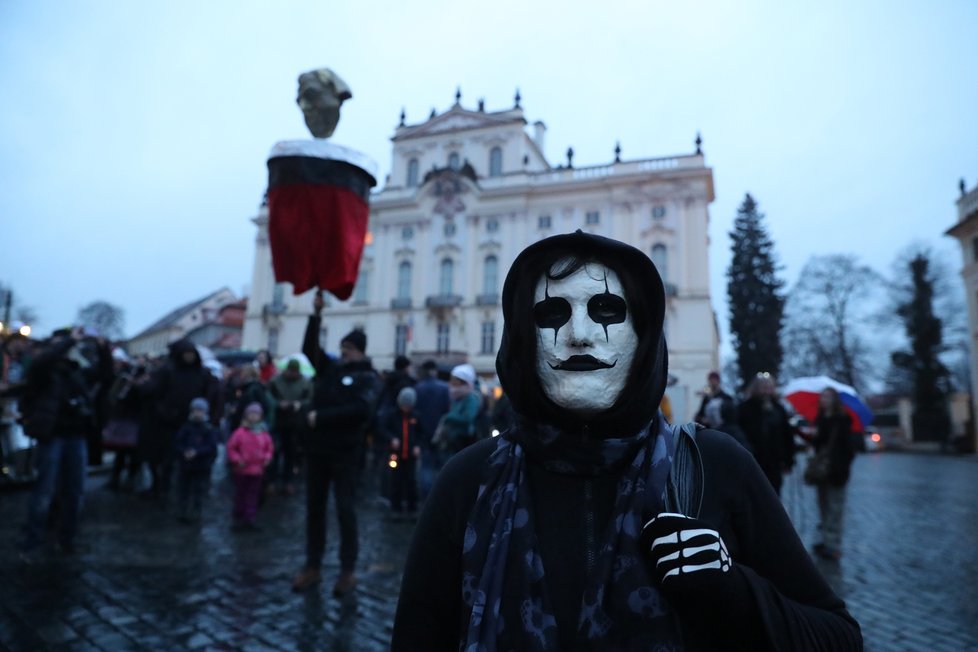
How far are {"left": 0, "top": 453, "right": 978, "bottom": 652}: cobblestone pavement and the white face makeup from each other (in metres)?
2.75

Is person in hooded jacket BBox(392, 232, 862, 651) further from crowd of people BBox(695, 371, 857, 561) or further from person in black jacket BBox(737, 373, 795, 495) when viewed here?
person in black jacket BBox(737, 373, 795, 495)

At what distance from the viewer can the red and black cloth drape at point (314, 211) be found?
4.71 metres

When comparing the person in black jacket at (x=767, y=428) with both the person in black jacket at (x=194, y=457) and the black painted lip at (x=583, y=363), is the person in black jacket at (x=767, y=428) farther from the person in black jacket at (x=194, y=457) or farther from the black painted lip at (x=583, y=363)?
the person in black jacket at (x=194, y=457)

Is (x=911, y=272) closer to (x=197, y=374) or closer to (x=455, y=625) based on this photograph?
(x=197, y=374)

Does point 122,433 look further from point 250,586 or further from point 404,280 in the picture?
point 404,280

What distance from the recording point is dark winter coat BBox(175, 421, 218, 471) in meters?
6.74

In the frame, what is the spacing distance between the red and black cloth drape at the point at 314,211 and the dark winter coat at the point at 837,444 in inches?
201

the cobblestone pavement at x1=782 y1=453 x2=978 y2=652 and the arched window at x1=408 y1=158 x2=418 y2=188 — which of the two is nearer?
the cobblestone pavement at x1=782 y1=453 x2=978 y2=652

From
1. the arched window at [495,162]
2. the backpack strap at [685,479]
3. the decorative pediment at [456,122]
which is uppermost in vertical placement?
the decorative pediment at [456,122]

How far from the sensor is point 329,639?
3.49 m

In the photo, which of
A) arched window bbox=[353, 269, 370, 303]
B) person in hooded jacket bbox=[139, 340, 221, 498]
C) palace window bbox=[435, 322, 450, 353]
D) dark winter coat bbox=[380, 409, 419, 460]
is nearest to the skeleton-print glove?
dark winter coat bbox=[380, 409, 419, 460]

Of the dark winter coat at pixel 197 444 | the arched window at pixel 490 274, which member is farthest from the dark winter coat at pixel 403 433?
the arched window at pixel 490 274

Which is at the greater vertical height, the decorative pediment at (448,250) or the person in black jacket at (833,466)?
the decorative pediment at (448,250)

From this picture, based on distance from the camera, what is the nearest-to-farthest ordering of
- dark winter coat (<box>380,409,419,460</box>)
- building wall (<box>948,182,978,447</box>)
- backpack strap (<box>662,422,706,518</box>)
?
backpack strap (<box>662,422,706,518</box>), dark winter coat (<box>380,409,419,460</box>), building wall (<box>948,182,978,447</box>)
